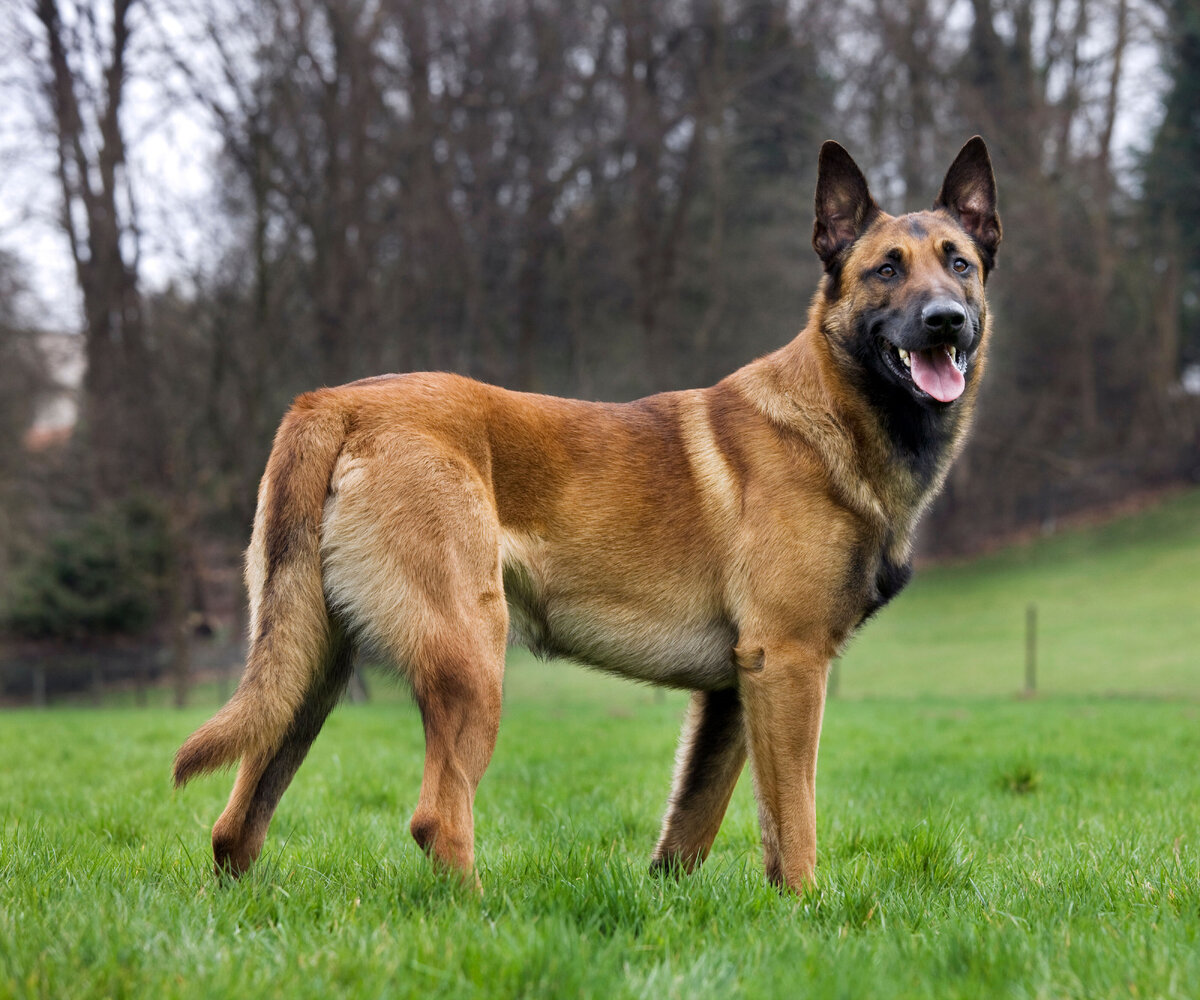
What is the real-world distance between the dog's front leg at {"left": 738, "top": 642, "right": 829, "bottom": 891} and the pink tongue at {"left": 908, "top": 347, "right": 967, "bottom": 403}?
37.4 inches

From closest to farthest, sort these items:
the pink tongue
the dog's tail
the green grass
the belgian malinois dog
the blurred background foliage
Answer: the dog's tail → the belgian malinois dog → the pink tongue → the blurred background foliage → the green grass

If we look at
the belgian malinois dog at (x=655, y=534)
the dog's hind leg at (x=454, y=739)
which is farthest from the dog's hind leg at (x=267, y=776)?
the dog's hind leg at (x=454, y=739)

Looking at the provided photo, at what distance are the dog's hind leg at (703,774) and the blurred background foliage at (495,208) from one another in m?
12.6

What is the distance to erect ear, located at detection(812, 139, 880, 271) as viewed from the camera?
3826 millimetres

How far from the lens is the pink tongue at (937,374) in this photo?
11.3ft

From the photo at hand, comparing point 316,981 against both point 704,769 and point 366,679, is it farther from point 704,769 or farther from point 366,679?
point 366,679

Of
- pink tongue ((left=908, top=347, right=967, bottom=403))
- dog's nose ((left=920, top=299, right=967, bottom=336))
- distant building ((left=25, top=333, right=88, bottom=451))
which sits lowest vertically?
pink tongue ((left=908, top=347, right=967, bottom=403))

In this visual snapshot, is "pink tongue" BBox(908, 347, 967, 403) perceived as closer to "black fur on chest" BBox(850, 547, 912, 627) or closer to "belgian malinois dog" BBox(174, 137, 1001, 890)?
"belgian malinois dog" BBox(174, 137, 1001, 890)

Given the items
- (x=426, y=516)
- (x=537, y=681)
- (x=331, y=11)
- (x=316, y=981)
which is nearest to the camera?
(x=316, y=981)

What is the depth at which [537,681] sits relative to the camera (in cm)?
2058

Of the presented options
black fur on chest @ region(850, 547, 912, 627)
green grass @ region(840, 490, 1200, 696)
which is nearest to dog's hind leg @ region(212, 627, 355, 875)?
black fur on chest @ region(850, 547, 912, 627)

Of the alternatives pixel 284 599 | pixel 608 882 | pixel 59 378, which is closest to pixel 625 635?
pixel 608 882

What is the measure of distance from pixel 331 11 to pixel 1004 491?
24.2m

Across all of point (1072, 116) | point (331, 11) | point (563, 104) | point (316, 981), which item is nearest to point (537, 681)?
point (563, 104)
